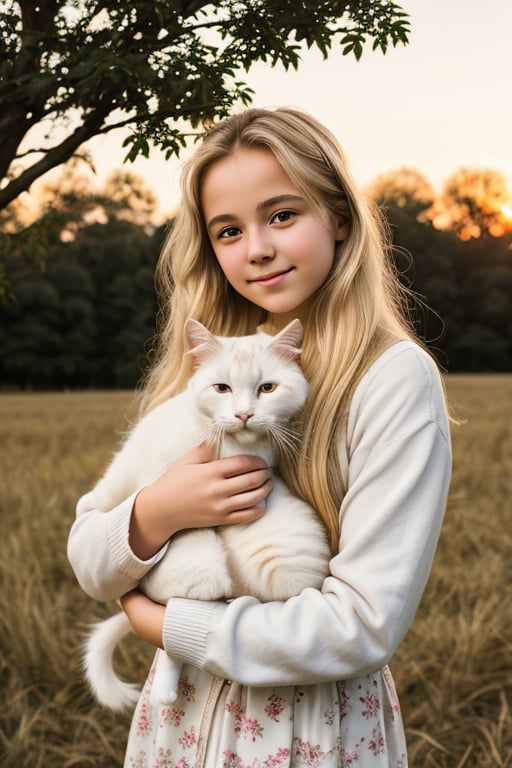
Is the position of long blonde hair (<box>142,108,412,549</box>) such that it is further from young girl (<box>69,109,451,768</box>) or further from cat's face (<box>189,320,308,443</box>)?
cat's face (<box>189,320,308,443</box>)

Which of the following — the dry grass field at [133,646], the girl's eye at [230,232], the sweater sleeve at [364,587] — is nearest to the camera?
the sweater sleeve at [364,587]

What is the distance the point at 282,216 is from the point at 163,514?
0.68 m

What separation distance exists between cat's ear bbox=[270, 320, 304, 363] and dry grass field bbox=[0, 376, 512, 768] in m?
0.80

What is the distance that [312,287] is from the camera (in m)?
1.66

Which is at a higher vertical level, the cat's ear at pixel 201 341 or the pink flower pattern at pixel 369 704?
the cat's ear at pixel 201 341

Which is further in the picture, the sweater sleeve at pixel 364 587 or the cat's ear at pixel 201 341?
the cat's ear at pixel 201 341

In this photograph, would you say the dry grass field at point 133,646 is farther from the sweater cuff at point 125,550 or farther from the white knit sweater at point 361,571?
the sweater cuff at point 125,550

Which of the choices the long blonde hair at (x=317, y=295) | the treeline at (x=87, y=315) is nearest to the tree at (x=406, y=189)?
the treeline at (x=87, y=315)

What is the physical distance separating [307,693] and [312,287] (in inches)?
33.7

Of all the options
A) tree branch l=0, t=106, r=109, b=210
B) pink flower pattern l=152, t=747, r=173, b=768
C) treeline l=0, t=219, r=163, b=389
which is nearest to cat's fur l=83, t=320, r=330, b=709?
pink flower pattern l=152, t=747, r=173, b=768

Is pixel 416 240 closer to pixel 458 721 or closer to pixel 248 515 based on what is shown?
pixel 458 721

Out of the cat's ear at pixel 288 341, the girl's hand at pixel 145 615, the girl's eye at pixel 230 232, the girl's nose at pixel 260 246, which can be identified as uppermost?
the girl's eye at pixel 230 232

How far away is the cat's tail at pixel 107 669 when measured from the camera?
1.76 m

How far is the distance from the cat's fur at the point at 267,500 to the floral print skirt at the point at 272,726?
14cm
